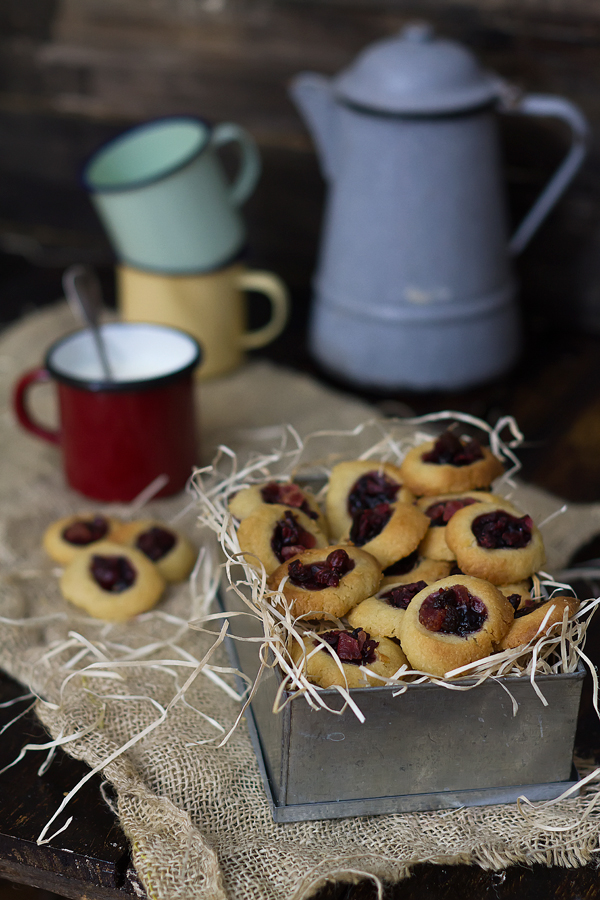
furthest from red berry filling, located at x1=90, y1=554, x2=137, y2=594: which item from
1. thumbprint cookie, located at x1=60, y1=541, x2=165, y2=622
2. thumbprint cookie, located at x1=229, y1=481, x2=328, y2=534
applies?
thumbprint cookie, located at x1=229, y1=481, x2=328, y2=534

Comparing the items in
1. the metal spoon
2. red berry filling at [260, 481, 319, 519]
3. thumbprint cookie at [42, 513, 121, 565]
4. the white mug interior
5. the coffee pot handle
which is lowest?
thumbprint cookie at [42, 513, 121, 565]

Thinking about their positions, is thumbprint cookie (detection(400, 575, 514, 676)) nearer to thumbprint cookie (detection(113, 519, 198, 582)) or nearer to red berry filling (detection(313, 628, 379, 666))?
red berry filling (detection(313, 628, 379, 666))

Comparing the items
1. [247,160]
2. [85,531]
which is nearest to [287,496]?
[85,531]

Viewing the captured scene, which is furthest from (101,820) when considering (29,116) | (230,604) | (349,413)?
(29,116)

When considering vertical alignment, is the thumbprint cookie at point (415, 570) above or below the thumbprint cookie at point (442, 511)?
below

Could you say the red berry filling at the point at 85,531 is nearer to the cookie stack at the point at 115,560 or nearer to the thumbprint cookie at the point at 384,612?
the cookie stack at the point at 115,560

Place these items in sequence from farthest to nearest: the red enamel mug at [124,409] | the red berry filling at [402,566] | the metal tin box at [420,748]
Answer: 1. the red enamel mug at [124,409]
2. the red berry filling at [402,566]
3. the metal tin box at [420,748]

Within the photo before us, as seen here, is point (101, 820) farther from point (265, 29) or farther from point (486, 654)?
point (265, 29)

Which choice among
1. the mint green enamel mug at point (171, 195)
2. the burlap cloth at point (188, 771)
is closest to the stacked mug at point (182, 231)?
the mint green enamel mug at point (171, 195)

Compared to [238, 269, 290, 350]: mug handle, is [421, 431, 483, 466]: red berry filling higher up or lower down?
higher up
